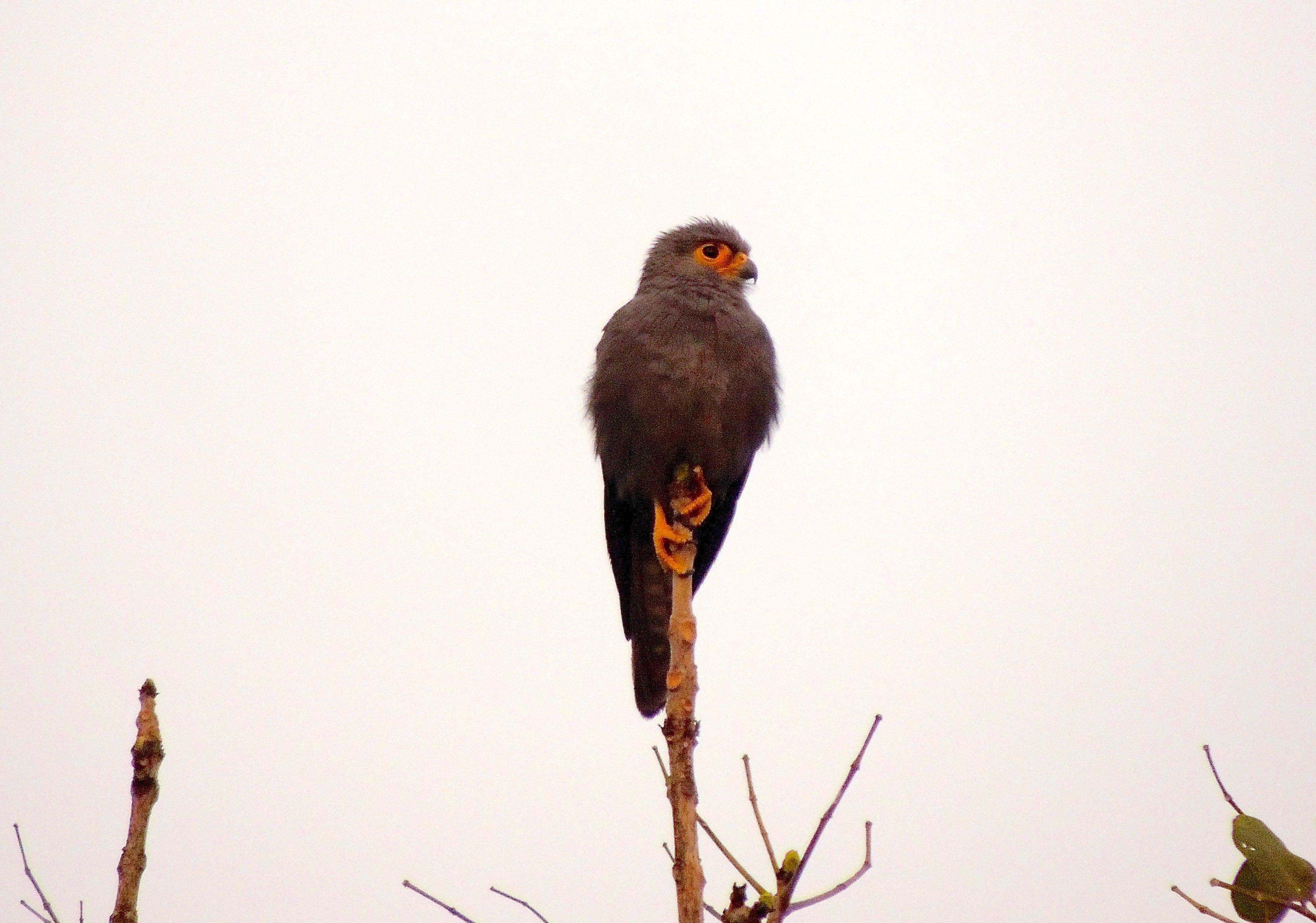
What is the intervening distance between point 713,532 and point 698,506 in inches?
50.0

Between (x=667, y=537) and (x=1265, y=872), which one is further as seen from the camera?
(x=667, y=537)

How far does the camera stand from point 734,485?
6504 mm

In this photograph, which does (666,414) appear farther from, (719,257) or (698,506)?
(719,257)

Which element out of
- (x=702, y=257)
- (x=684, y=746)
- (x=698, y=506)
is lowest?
(x=684, y=746)

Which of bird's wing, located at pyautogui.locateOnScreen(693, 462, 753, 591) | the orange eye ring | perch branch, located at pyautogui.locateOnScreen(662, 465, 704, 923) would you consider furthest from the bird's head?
perch branch, located at pyautogui.locateOnScreen(662, 465, 704, 923)

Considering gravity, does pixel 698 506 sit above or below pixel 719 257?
below

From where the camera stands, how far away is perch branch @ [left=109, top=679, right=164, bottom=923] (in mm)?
1956

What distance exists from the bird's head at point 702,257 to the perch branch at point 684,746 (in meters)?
2.90

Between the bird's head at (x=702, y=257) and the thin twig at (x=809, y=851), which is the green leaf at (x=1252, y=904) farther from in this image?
the bird's head at (x=702, y=257)

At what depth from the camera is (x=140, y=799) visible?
6.61 ft

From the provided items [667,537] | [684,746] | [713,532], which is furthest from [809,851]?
[713,532]

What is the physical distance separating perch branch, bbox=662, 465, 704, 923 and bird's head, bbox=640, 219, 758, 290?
9.52 ft

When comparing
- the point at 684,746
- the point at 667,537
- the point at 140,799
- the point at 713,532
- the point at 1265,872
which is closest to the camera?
the point at 140,799

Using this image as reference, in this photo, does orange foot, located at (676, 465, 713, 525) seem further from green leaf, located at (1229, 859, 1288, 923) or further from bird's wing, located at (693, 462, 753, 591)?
green leaf, located at (1229, 859, 1288, 923)
